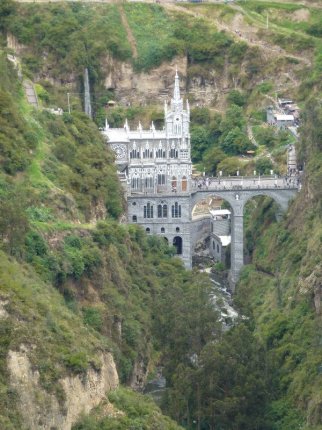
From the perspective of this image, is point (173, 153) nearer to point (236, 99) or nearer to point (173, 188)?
point (173, 188)

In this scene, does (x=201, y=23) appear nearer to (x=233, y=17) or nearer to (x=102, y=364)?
(x=233, y=17)

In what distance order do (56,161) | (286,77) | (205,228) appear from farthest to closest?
(286,77)
(205,228)
(56,161)

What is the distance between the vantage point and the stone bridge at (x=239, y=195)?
140750 millimetres

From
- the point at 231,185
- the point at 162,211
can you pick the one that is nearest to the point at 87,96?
the point at 162,211

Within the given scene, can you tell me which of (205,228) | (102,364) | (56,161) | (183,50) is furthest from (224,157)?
(102,364)

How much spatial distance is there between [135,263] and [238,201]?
1980cm

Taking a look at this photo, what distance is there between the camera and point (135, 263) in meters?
124

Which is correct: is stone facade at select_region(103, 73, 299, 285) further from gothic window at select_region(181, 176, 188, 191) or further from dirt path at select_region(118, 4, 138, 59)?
dirt path at select_region(118, 4, 138, 59)

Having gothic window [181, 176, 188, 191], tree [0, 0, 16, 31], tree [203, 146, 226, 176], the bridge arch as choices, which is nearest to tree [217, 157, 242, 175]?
tree [203, 146, 226, 176]

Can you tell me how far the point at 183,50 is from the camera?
577 feet

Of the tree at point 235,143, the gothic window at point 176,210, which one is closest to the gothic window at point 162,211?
the gothic window at point 176,210

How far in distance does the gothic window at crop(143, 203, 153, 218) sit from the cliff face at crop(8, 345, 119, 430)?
2316 inches

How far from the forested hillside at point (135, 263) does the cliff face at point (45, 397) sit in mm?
76

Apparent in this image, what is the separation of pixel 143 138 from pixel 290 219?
575 inches
